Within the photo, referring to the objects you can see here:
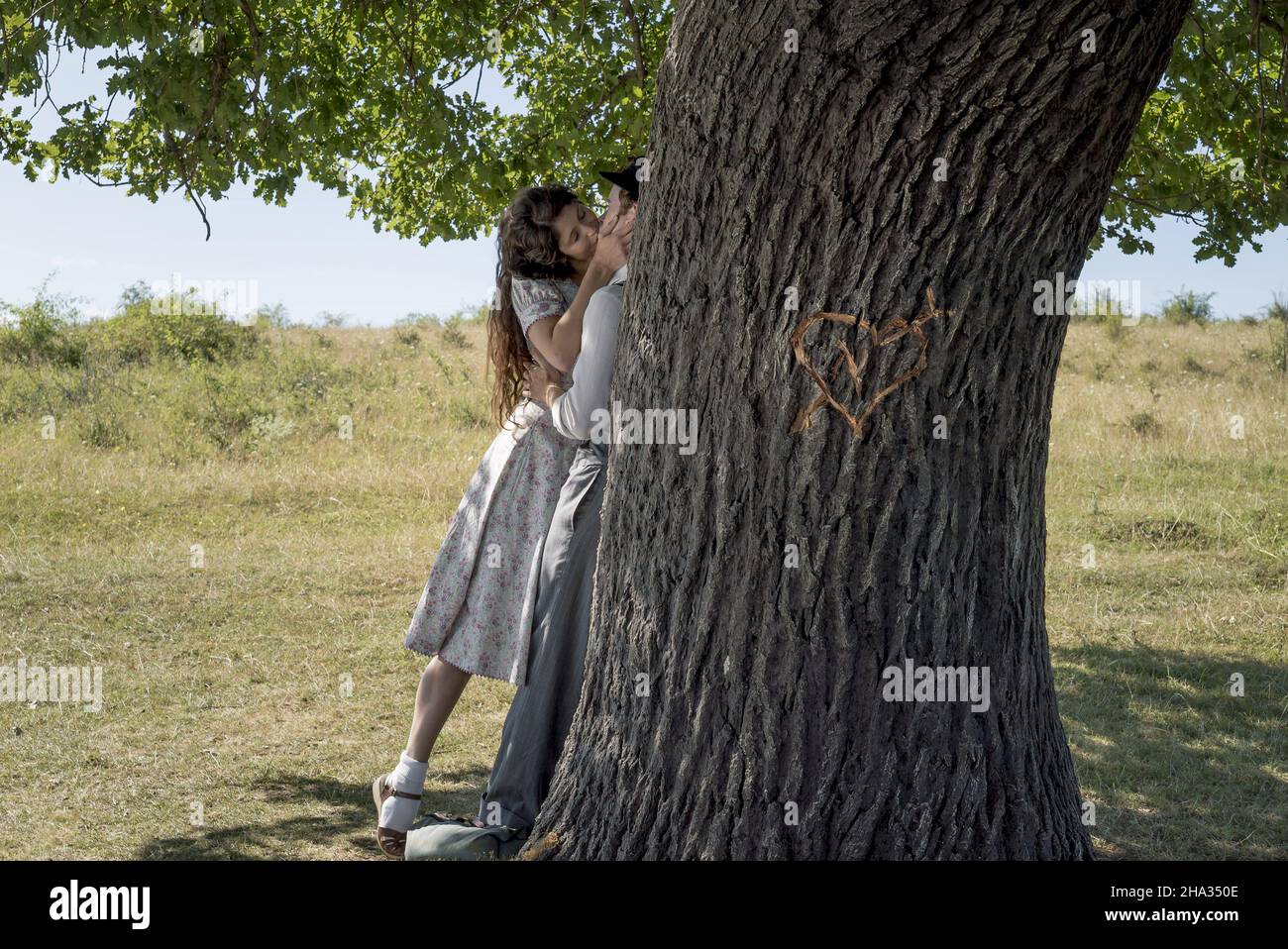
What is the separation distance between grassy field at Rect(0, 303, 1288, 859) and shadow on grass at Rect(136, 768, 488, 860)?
0.6 inches

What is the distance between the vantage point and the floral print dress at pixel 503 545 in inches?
162

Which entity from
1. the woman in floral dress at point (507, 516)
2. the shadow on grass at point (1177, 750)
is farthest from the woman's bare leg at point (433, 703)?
the shadow on grass at point (1177, 750)

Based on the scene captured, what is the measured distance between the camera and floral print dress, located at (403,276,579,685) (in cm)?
412

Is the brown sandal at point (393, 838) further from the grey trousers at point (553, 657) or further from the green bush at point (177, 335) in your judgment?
the green bush at point (177, 335)

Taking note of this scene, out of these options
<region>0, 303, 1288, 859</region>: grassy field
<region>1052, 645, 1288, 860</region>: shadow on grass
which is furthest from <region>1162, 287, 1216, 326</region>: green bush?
<region>1052, 645, 1288, 860</region>: shadow on grass

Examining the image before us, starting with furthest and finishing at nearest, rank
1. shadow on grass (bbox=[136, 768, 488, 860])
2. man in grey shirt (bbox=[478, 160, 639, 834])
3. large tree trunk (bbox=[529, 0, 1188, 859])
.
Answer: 1. shadow on grass (bbox=[136, 768, 488, 860])
2. man in grey shirt (bbox=[478, 160, 639, 834])
3. large tree trunk (bbox=[529, 0, 1188, 859])

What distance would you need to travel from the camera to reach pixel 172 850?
447 centimetres

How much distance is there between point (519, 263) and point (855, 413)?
1.75m

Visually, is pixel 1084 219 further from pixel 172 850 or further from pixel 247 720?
pixel 247 720

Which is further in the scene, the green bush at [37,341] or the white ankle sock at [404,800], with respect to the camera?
the green bush at [37,341]

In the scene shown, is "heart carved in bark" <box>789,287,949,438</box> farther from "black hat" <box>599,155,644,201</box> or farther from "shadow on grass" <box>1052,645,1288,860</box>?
"shadow on grass" <box>1052,645,1288,860</box>

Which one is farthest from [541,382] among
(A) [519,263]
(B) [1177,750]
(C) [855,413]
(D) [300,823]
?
(B) [1177,750]

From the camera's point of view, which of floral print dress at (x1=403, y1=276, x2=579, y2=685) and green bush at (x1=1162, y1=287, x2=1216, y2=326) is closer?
floral print dress at (x1=403, y1=276, x2=579, y2=685)
